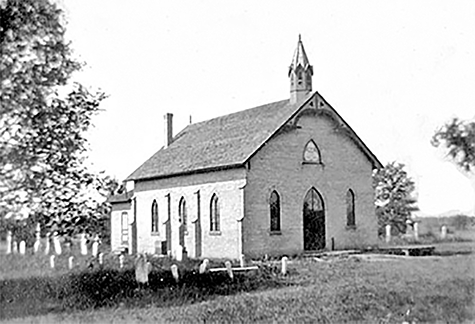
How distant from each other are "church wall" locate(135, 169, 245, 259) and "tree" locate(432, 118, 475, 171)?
1.68m

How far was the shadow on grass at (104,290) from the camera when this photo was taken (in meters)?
3.35

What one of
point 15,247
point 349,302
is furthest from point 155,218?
point 349,302

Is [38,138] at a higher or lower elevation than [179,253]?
higher

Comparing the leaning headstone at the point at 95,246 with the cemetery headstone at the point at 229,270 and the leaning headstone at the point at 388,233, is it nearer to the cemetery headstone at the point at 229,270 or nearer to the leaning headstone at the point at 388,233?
the cemetery headstone at the point at 229,270

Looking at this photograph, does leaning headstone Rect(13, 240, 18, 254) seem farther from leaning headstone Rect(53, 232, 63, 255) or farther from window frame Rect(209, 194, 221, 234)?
window frame Rect(209, 194, 221, 234)

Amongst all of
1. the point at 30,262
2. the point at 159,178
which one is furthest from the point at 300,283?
the point at 159,178

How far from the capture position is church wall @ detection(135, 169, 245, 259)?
4.58 metres

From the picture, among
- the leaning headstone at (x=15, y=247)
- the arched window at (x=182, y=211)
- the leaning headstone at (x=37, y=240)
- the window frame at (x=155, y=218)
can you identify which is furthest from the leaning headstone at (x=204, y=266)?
the arched window at (x=182, y=211)

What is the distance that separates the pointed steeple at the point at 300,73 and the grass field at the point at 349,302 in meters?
1.15

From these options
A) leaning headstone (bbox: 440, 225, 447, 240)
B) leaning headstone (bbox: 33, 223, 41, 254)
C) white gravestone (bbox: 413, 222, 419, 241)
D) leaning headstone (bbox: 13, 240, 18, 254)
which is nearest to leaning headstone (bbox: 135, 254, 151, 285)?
leaning headstone (bbox: 33, 223, 41, 254)

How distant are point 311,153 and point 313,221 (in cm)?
71

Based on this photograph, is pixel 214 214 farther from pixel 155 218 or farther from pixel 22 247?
pixel 22 247

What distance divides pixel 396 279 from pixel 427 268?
0.57 feet

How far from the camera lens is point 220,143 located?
201 inches
